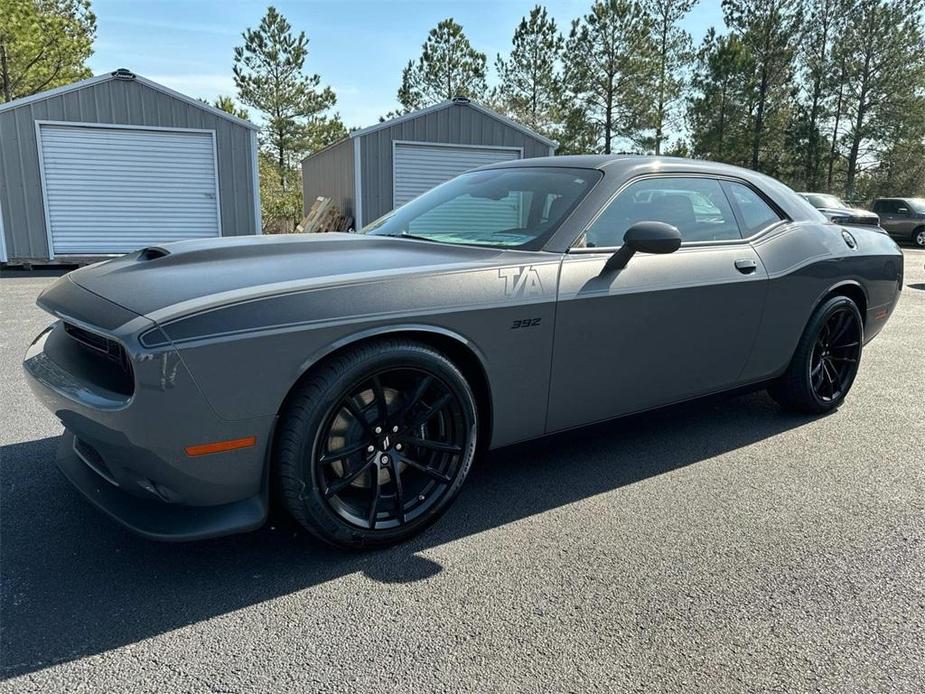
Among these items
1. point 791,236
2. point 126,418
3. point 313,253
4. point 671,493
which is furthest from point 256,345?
point 791,236

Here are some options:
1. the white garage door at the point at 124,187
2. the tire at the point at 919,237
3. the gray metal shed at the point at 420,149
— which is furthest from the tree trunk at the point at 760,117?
the white garage door at the point at 124,187

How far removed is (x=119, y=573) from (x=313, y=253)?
55.0 inches

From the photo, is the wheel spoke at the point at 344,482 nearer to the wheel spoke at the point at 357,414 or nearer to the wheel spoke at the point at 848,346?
the wheel spoke at the point at 357,414

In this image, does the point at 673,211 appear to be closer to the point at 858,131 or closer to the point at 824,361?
the point at 824,361

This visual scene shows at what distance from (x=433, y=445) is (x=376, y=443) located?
0.23 metres

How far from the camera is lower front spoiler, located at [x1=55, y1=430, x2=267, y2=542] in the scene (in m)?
2.15

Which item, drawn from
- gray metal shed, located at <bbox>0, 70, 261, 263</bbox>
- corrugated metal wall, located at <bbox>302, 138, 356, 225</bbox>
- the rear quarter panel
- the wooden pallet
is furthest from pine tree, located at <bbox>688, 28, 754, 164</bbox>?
the rear quarter panel

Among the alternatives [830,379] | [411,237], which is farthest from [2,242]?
[830,379]

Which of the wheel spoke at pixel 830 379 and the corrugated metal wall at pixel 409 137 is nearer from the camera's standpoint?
the wheel spoke at pixel 830 379

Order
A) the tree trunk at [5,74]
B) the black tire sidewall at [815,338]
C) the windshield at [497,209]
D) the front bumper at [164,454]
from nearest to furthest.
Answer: the front bumper at [164,454] → the windshield at [497,209] → the black tire sidewall at [815,338] → the tree trunk at [5,74]

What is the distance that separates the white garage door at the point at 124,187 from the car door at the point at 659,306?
12.4m

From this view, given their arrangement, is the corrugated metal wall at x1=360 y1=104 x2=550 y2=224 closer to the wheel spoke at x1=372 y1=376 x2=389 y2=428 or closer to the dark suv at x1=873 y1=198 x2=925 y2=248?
the wheel spoke at x1=372 y1=376 x2=389 y2=428

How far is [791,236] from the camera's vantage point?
12.7 ft

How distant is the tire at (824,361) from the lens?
400 centimetres
